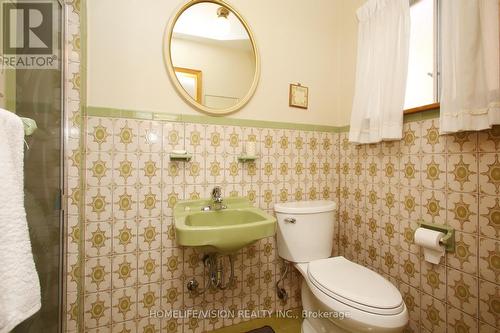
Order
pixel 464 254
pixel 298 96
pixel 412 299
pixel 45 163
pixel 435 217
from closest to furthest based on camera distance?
pixel 45 163, pixel 464 254, pixel 435 217, pixel 412 299, pixel 298 96

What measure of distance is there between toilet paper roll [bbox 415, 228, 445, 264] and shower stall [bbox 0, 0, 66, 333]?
5.35 feet

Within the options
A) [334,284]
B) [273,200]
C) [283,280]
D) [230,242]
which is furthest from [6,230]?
[283,280]

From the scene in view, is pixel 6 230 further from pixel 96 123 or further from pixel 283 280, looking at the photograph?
pixel 283 280

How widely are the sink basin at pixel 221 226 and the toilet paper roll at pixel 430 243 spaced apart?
72 centimetres

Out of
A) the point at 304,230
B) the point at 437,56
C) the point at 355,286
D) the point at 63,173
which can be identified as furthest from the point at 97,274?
the point at 437,56

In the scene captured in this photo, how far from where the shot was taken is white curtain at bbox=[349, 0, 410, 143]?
3.96 ft

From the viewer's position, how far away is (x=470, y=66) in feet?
2.99

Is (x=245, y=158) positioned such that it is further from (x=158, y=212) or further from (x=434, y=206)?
(x=434, y=206)

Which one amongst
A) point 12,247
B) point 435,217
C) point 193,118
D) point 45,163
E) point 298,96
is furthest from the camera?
point 298,96

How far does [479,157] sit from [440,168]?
0.15 meters

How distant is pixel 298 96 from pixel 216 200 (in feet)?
3.07

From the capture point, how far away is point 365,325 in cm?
87

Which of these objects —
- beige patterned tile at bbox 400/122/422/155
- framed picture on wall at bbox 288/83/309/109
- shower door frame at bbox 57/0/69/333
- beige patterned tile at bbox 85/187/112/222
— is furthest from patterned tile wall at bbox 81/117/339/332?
beige patterned tile at bbox 400/122/422/155

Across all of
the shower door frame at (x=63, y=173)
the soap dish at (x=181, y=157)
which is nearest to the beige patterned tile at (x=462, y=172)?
the soap dish at (x=181, y=157)
